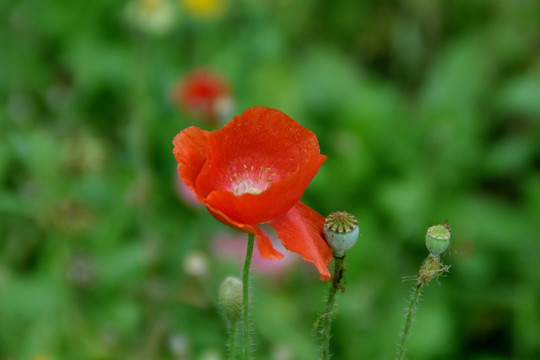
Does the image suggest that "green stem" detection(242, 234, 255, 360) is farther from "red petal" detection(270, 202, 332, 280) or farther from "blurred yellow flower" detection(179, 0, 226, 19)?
"blurred yellow flower" detection(179, 0, 226, 19)

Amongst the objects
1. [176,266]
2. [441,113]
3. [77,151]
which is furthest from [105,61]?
[441,113]

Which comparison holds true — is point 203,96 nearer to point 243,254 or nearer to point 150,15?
point 150,15

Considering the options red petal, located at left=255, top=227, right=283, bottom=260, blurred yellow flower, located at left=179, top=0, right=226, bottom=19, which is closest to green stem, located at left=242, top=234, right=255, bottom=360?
red petal, located at left=255, top=227, right=283, bottom=260

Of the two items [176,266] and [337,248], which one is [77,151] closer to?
[176,266]

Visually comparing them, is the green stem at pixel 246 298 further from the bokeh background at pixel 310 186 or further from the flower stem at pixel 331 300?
the bokeh background at pixel 310 186

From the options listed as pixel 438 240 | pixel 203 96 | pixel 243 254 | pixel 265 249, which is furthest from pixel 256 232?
pixel 243 254

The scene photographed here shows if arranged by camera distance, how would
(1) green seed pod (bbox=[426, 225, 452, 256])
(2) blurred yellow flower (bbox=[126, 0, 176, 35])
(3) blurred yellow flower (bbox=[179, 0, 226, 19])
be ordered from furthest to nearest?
(3) blurred yellow flower (bbox=[179, 0, 226, 19]) → (2) blurred yellow flower (bbox=[126, 0, 176, 35]) → (1) green seed pod (bbox=[426, 225, 452, 256])
